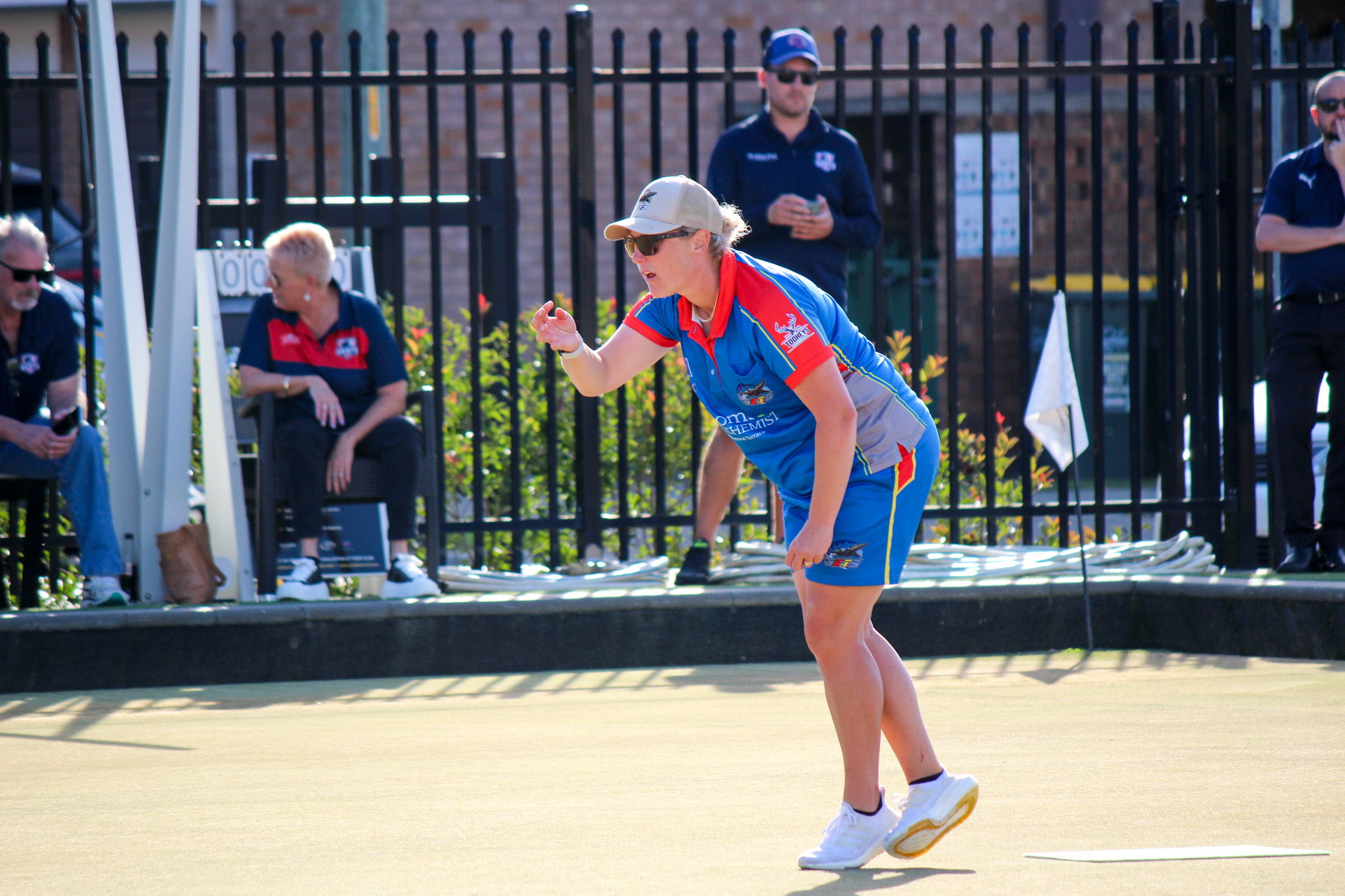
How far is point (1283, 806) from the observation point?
3.72 metres

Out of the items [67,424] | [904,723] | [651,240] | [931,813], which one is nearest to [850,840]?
[931,813]

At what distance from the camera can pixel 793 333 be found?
3.35m

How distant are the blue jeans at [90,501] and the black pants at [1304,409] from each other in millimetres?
4567

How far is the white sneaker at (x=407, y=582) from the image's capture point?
6.36 m

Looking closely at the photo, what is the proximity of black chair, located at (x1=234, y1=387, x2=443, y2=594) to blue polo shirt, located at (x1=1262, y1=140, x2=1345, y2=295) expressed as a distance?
11.4 ft

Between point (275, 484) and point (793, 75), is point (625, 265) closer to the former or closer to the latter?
point (793, 75)

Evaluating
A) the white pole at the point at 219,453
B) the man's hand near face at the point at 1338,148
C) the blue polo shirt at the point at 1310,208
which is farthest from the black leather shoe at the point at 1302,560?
the white pole at the point at 219,453

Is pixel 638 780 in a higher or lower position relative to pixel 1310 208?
lower

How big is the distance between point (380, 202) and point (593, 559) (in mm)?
2172

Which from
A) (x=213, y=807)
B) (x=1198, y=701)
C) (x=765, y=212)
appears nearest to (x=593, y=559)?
(x=765, y=212)

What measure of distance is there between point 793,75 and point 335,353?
7.06 feet

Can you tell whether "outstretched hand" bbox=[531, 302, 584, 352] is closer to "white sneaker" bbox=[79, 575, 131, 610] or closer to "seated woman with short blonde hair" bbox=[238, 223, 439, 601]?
"seated woman with short blonde hair" bbox=[238, 223, 439, 601]

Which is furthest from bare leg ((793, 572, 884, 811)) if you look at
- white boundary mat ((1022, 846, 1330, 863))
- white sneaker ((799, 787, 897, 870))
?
white boundary mat ((1022, 846, 1330, 863))

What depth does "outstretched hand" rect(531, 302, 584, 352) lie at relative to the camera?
3.56 m
